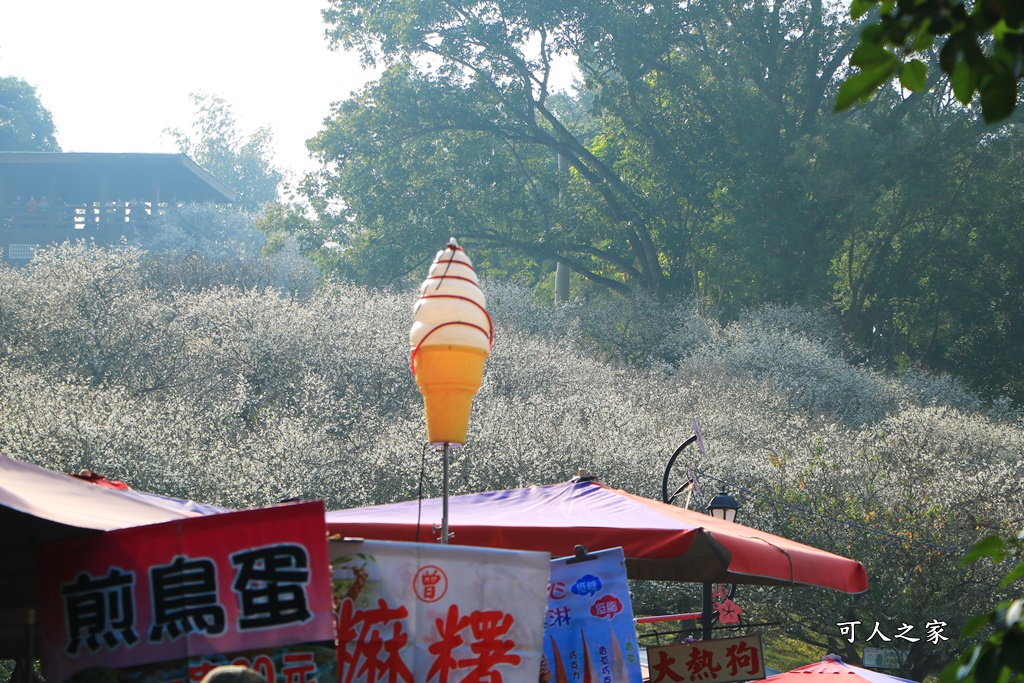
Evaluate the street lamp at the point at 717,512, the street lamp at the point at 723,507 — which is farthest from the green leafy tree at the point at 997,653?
the street lamp at the point at 723,507

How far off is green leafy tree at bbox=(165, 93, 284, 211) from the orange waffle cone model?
2492 inches

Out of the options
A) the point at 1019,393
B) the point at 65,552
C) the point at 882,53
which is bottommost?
the point at 1019,393

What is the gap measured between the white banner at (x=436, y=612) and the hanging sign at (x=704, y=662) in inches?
116

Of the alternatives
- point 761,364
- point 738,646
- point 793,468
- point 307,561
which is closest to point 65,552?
point 307,561

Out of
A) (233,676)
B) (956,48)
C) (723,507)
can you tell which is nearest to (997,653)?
(956,48)

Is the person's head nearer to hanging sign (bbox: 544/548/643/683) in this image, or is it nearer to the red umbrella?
hanging sign (bbox: 544/548/643/683)

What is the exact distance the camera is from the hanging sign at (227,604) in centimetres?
312

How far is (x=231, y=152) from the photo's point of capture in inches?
2621

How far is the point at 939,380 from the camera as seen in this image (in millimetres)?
28203

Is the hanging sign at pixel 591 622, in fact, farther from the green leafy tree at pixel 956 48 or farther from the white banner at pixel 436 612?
the green leafy tree at pixel 956 48

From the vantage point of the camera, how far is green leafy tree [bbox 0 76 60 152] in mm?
52469

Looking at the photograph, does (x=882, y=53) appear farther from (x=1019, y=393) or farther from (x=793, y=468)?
(x=1019, y=393)

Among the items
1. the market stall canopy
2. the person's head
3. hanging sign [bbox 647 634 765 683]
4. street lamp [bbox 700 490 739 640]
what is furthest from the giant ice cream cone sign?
street lamp [bbox 700 490 739 640]

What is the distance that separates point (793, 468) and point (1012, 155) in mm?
16693
